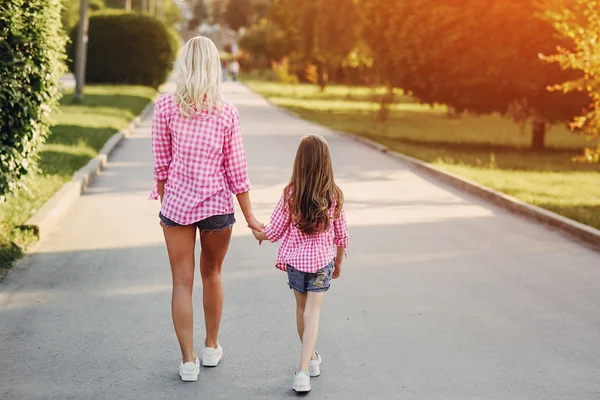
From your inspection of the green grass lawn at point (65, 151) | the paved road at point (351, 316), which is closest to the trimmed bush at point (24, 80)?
the green grass lawn at point (65, 151)

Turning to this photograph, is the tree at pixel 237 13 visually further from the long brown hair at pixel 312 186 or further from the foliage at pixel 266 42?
the long brown hair at pixel 312 186

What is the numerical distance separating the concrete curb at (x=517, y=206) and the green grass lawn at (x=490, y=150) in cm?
32

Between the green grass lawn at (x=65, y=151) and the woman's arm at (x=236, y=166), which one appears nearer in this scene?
the woman's arm at (x=236, y=166)

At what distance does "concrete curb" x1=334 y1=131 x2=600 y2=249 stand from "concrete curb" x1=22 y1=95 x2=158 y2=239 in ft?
18.9

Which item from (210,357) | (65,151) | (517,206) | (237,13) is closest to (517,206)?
(517,206)

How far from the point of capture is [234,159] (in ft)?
17.3

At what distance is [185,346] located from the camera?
17.6 ft

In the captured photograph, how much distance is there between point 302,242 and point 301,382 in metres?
0.77

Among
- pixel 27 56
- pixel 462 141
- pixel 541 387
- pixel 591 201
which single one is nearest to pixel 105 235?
pixel 27 56

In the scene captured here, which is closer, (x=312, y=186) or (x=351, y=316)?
(x=312, y=186)

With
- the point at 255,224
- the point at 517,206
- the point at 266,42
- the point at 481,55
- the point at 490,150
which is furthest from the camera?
the point at 266,42

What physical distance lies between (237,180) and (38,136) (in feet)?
16.9

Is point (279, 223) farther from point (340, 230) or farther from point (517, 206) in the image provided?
point (517, 206)

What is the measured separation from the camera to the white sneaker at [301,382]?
5.14m
